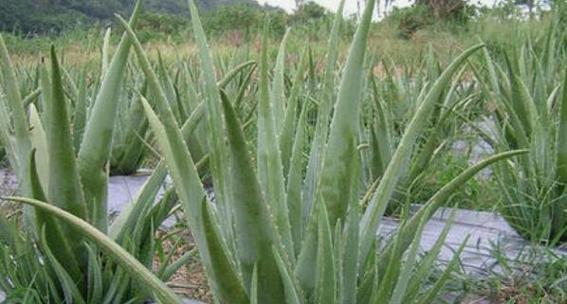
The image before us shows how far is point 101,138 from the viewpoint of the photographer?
131 cm

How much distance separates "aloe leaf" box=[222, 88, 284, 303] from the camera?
0.89 metres

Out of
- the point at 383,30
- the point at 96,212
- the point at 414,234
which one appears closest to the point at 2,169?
the point at 96,212

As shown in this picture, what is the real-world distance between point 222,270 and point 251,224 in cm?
8

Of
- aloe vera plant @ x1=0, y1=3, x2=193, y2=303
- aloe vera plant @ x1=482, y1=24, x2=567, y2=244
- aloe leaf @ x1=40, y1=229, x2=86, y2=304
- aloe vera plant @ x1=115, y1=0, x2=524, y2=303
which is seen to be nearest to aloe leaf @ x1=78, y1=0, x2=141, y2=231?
aloe vera plant @ x1=0, y1=3, x2=193, y2=303

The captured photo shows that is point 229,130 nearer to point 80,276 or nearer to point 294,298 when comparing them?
point 294,298

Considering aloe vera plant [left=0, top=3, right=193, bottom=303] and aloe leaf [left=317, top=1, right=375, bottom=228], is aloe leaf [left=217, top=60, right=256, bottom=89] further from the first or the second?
aloe leaf [left=317, top=1, right=375, bottom=228]

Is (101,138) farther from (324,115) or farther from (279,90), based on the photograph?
(324,115)

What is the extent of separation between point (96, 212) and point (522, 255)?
948mm

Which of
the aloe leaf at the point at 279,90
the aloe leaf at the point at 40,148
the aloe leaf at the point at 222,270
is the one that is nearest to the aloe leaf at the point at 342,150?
the aloe leaf at the point at 222,270

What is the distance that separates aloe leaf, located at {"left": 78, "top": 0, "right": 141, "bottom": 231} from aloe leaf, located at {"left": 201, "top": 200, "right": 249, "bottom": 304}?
43cm

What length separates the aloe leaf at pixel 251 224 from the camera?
0.89 meters

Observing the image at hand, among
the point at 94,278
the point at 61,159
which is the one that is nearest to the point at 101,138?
the point at 61,159

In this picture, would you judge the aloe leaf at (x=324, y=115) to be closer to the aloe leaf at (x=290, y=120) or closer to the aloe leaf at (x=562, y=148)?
the aloe leaf at (x=290, y=120)

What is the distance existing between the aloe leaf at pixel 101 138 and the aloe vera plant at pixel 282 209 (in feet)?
0.81
